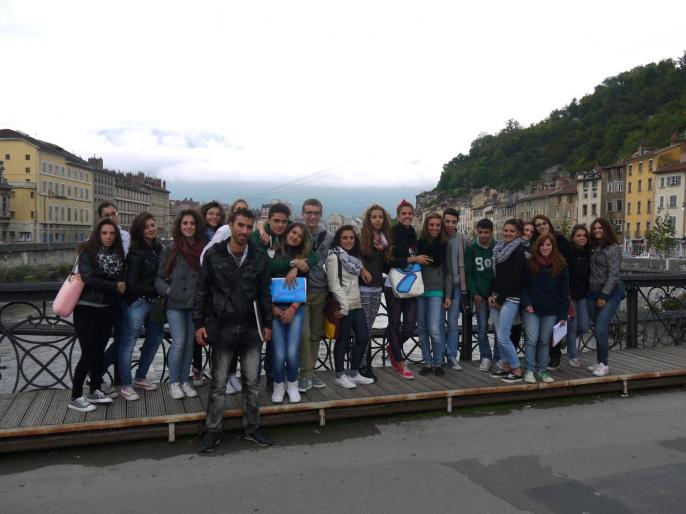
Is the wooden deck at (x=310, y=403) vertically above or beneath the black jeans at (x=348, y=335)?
beneath

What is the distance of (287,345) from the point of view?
5492 millimetres

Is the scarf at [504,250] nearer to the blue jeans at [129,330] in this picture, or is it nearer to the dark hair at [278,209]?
the dark hair at [278,209]

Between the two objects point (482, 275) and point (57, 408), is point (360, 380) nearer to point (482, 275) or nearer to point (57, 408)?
point (482, 275)

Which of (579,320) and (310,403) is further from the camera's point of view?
(579,320)

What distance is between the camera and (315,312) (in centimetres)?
583

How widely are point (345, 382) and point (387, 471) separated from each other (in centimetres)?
160

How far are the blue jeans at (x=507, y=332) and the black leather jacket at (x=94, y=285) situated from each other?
13.5 feet

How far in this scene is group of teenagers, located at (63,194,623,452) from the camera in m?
4.95

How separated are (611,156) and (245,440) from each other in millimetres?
112269

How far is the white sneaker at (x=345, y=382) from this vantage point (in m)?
5.89

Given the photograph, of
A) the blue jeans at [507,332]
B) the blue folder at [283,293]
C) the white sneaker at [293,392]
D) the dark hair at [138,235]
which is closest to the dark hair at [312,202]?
the blue folder at [283,293]

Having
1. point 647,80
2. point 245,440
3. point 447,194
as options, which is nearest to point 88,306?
point 245,440

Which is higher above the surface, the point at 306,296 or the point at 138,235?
the point at 138,235

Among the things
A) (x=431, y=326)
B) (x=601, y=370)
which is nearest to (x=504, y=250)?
(x=431, y=326)
